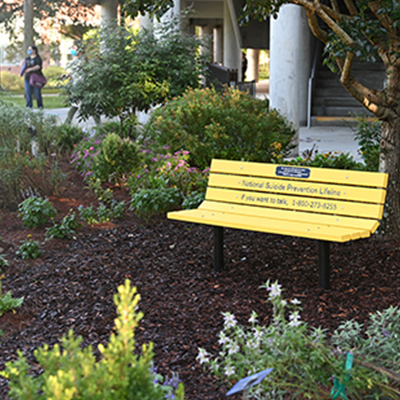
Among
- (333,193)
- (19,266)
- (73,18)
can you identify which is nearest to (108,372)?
(333,193)

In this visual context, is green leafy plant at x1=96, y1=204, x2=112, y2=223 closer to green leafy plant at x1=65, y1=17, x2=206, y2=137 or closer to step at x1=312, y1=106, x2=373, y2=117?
green leafy plant at x1=65, y1=17, x2=206, y2=137

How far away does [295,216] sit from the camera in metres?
4.74

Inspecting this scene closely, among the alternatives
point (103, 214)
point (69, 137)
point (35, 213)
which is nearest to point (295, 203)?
point (103, 214)

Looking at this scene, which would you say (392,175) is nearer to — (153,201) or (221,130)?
(153,201)

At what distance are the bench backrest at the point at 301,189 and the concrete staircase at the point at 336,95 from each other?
10066 mm

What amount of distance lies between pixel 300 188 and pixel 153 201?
197 centimetres

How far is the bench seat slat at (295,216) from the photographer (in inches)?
173

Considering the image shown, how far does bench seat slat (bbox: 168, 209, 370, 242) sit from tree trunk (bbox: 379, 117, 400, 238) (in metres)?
1.17

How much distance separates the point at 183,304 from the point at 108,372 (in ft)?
7.54

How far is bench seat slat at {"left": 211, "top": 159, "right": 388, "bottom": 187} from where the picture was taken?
14.7ft

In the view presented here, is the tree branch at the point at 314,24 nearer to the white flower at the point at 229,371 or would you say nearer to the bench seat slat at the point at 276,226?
the bench seat slat at the point at 276,226

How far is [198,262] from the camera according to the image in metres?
5.19

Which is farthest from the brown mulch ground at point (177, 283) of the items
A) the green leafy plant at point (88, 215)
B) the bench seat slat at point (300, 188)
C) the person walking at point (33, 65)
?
the person walking at point (33, 65)

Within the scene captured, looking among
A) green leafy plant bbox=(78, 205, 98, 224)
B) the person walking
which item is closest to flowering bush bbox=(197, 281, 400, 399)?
green leafy plant bbox=(78, 205, 98, 224)
